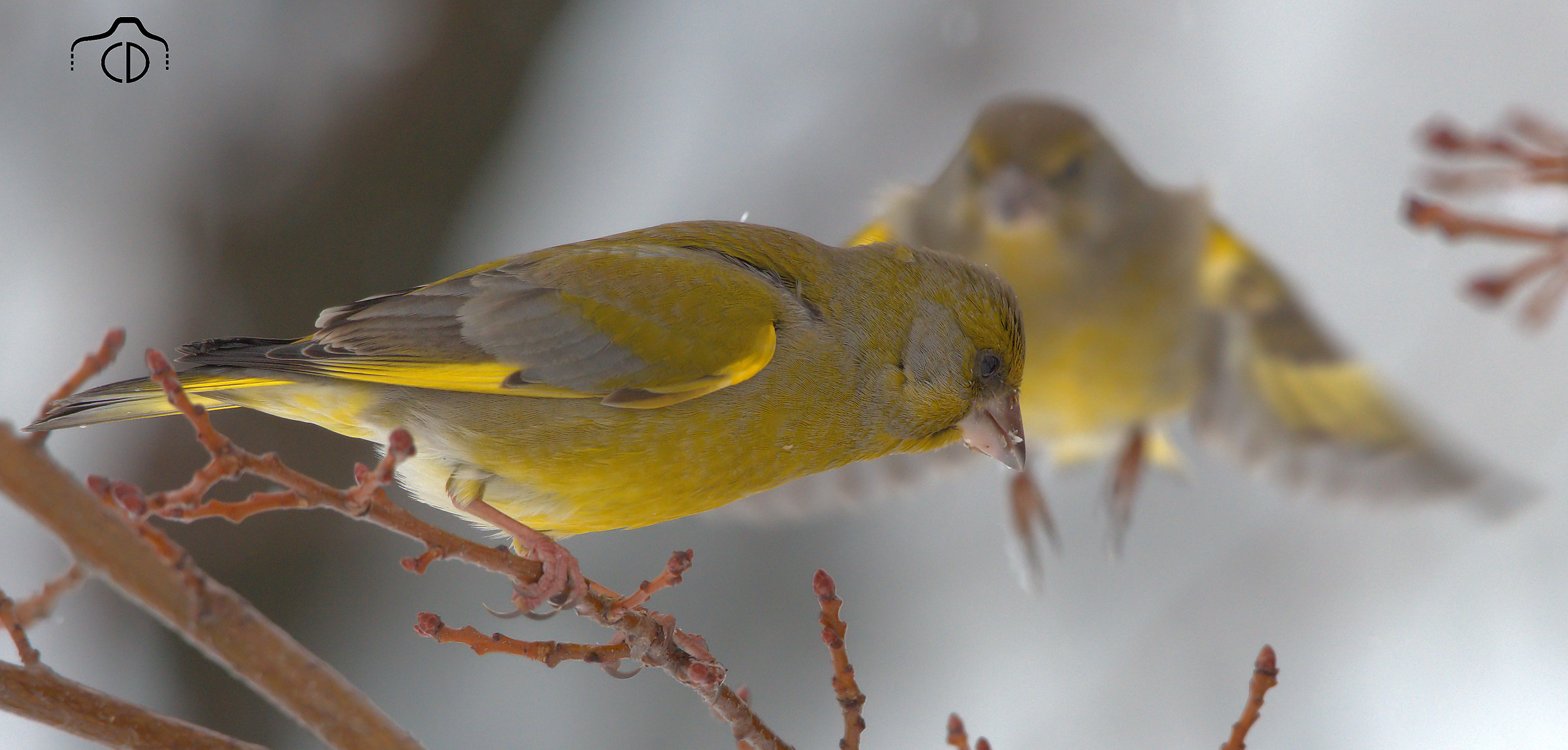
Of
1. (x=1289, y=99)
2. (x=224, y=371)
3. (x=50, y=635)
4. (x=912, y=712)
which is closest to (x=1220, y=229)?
(x=1289, y=99)

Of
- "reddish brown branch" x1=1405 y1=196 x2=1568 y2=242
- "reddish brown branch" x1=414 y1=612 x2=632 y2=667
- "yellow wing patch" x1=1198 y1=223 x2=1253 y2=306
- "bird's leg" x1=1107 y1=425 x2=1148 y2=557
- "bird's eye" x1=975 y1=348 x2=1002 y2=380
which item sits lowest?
"reddish brown branch" x1=414 y1=612 x2=632 y2=667

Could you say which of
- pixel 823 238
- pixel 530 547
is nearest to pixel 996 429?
pixel 530 547

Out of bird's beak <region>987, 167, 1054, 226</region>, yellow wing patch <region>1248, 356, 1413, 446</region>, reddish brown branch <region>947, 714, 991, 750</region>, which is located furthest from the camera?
yellow wing patch <region>1248, 356, 1413, 446</region>

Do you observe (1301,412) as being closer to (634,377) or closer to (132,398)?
(634,377)

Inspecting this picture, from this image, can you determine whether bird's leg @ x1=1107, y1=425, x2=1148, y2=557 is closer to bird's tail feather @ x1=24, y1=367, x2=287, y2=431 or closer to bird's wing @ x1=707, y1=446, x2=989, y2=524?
bird's wing @ x1=707, y1=446, x2=989, y2=524

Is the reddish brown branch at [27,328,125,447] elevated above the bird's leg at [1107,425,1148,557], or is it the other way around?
the bird's leg at [1107,425,1148,557]

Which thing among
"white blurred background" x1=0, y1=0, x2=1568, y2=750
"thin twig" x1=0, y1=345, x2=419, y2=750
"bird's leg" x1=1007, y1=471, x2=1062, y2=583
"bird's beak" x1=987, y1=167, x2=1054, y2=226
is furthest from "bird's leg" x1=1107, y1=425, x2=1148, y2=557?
"thin twig" x1=0, y1=345, x2=419, y2=750

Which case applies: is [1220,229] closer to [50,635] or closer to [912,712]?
[912,712]
